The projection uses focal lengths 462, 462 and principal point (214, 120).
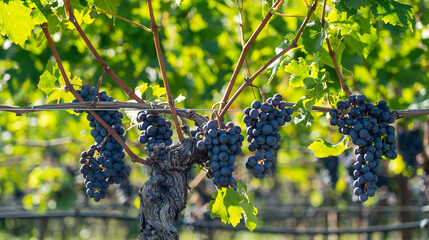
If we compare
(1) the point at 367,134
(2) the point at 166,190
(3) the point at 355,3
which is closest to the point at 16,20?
(2) the point at 166,190

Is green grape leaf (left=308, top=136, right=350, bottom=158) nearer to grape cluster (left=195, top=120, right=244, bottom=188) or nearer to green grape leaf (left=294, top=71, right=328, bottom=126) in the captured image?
green grape leaf (left=294, top=71, right=328, bottom=126)

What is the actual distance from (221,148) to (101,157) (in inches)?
22.4

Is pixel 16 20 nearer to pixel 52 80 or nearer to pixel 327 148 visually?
pixel 52 80

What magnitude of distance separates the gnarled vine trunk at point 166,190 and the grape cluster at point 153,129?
5.0 inches

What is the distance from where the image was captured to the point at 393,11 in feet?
6.07

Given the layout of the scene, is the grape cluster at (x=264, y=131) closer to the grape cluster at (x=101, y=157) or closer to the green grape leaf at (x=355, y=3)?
the green grape leaf at (x=355, y=3)

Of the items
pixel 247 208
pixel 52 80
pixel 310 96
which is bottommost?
pixel 247 208

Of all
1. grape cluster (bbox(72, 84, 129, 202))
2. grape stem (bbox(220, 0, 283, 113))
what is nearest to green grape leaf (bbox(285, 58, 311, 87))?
grape stem (bbox(220, 0, 283, 113))

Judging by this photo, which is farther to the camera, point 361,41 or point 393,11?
point 361,41

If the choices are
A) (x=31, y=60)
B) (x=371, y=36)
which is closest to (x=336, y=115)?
(x=371, y=36)

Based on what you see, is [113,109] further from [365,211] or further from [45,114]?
[365,211]

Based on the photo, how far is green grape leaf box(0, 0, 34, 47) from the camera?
177 centimetres

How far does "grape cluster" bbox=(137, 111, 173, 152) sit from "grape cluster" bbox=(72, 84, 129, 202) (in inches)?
4.9

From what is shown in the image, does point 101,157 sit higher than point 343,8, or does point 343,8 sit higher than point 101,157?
point 343,8
